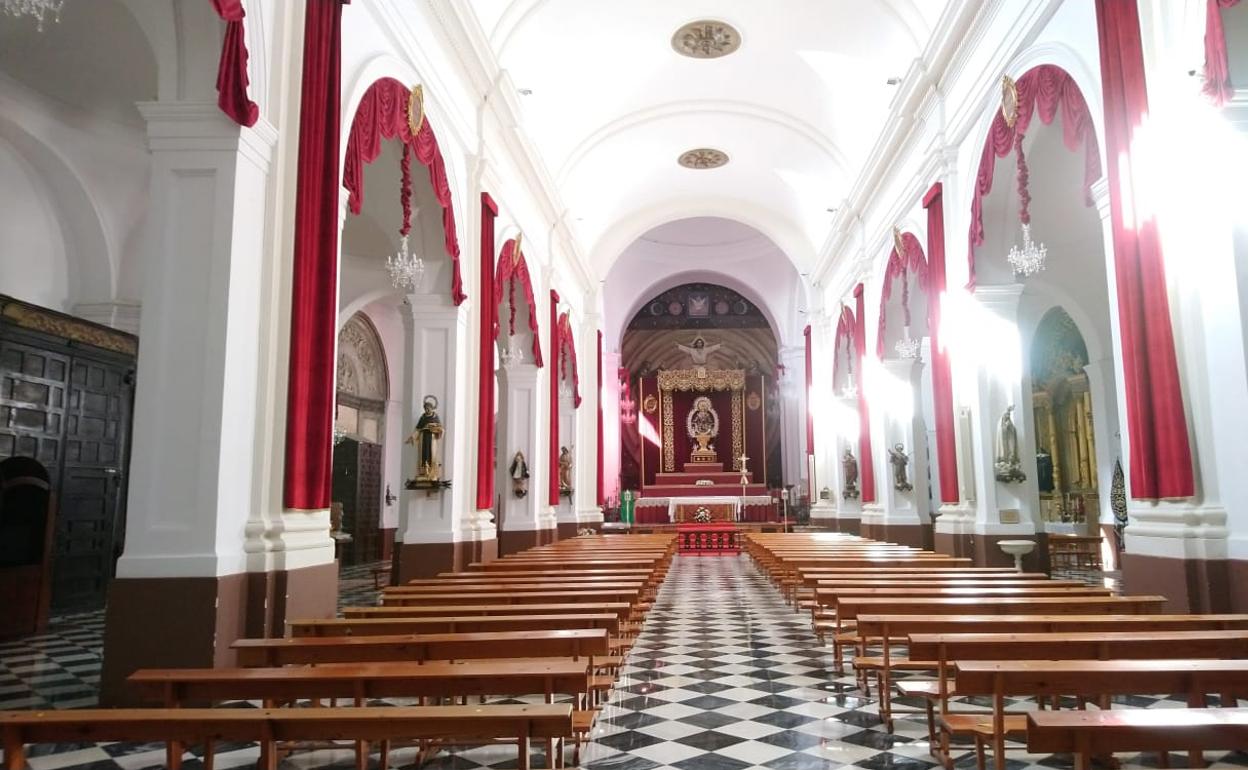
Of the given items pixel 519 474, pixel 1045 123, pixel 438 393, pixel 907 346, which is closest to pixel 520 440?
pixel 519 474

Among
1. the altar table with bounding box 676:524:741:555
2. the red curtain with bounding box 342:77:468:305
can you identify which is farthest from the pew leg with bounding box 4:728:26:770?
the altar table with bounding box 676:524:741:555

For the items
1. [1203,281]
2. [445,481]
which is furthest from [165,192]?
[1203,281]

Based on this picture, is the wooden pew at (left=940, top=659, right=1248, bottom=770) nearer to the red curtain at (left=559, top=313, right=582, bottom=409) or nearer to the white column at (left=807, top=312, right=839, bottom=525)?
the red curtain at (left=559, top=313, right=582, bottom=409)

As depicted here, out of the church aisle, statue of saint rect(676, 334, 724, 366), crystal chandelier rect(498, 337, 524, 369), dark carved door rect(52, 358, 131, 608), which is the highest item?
statue of saint rect(676, 334, 724, 366)

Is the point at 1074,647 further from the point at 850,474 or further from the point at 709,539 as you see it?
the point at 709,539

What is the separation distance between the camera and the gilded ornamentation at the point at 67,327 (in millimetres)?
7867

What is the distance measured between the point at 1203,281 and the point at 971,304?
3.86 metres

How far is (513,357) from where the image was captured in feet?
39.2

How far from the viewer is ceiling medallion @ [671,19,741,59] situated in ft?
36.1

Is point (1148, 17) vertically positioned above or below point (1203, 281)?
above

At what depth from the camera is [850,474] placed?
51.2 ft

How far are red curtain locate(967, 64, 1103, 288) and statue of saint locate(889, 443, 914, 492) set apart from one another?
437 centimetres

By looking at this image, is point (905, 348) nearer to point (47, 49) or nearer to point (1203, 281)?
point (1203, 281)

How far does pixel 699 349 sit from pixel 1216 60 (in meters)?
22.9
